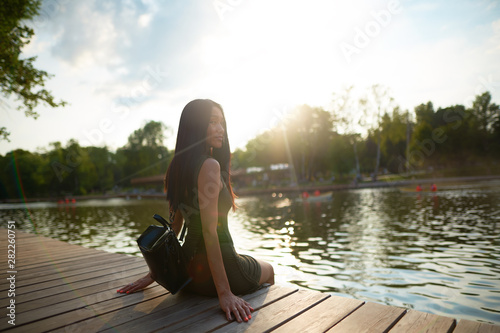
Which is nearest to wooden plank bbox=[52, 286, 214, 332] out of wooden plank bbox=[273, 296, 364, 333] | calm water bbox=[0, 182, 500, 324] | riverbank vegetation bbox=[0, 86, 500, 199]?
wooden plank bbox=[273, 296, 364, 333]

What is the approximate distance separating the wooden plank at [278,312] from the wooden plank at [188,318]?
0.09m

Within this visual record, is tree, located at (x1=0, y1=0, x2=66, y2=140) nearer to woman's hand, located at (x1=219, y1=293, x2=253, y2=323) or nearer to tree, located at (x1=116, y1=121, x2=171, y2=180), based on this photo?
woman's hand, located at (x1=219, y1=293, x2=253, y2=323)

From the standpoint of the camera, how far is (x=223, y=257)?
2678 millimetres

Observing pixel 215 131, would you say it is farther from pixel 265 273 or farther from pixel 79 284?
pixel 79 284

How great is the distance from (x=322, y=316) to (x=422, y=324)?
0.71m

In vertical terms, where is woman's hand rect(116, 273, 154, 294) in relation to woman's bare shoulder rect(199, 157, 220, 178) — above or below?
below

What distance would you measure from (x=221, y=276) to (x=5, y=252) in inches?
220

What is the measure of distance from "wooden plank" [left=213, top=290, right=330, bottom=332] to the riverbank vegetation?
4212 cm

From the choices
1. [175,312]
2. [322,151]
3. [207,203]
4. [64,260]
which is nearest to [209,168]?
[207,203]

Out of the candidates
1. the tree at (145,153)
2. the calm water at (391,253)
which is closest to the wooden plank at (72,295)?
the calm water at (391,253)

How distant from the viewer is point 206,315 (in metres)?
2.53

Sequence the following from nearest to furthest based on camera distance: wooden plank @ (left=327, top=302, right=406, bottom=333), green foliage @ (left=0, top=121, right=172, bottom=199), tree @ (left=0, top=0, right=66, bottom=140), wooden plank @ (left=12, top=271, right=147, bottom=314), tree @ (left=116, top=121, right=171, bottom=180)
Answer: wooden plank @ (left=327, top=302, right=406, bottom=333) → wooden plank @ (left=12, top=271, right=147, bottom=314) → tree @ (left=0, top=0, right=66, bottom=140) → green foliage @ (left=0, top=121, right=172, bottom=199) → tree @ (left=116, top=121, right=171, bottom=180)

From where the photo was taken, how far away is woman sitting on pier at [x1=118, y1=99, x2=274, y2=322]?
2.47 metres

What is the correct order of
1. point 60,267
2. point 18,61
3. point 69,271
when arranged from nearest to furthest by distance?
point 69,271 < point 60,267 < point 18,61
